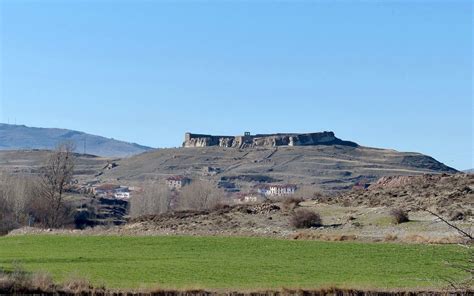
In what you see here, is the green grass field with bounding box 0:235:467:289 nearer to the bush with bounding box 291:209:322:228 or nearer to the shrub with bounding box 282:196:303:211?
the bush with bounding box 291:209:322:228

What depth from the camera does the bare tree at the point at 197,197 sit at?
120 m

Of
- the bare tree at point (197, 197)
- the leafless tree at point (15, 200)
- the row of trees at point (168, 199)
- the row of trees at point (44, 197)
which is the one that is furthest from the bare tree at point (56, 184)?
the row of trees at point (168, 199)

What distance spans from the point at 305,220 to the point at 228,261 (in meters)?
21.3

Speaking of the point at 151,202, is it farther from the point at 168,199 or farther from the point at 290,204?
the point at 290,204

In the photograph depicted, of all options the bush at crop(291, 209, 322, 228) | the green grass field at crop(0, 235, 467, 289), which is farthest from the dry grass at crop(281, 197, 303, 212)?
the green grass field at crop(0, 235, 467, 289)

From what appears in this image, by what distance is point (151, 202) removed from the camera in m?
127

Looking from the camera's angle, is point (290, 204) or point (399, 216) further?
point (290, 204)

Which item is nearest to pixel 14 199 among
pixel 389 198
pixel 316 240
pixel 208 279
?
pixel 389 198

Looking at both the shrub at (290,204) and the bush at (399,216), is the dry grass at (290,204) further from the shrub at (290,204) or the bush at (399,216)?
the bush at (399,216)

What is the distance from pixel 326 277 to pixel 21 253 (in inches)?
812

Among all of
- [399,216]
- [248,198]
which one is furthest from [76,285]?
[248,198]

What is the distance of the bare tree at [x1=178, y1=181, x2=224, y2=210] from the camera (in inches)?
4732

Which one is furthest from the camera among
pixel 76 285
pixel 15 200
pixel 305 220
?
pixel 15 200

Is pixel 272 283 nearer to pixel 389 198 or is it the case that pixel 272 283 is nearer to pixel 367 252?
pixel 367 252
